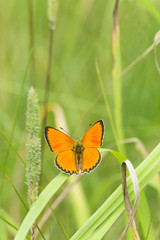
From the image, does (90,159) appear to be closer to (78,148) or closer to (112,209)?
(78,148)

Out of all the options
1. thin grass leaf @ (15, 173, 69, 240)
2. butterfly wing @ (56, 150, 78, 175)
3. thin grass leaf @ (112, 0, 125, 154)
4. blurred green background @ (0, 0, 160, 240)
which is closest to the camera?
thin grass leaf @ (15, 173, 69, 240)

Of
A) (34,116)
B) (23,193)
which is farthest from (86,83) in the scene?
(34,116)

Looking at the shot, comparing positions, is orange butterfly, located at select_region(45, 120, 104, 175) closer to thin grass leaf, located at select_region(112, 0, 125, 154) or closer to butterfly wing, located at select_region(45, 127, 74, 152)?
butterfly wing, located at select_region(45, 127, 74, 152)

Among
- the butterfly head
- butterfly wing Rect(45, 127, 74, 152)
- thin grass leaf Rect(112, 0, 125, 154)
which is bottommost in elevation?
the butterfly head

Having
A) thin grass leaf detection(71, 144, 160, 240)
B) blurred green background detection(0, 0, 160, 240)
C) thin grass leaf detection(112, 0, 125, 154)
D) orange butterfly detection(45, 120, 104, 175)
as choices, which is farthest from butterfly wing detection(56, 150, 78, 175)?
blurred green background detection(0, 0, 160, 240)

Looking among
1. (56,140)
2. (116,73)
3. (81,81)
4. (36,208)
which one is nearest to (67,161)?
(56,140)

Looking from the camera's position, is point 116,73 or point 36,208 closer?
point 36,208

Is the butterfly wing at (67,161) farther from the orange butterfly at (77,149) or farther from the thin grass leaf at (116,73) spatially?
the thin grass leaf at (116,73)
